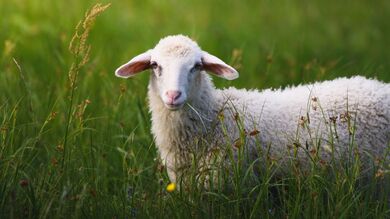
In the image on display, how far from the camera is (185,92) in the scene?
426 centimetres

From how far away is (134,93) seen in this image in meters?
5.52

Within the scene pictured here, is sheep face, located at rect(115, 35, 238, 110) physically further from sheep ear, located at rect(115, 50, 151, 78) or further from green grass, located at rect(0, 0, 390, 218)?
green grass, located at rect(0, 0, 390, 218)

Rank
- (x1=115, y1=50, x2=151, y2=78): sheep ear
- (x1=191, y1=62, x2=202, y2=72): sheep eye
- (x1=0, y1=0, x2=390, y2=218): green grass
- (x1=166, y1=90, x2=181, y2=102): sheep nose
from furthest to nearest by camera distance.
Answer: (x1=115, y1=50, x2=151, y2=78): sheep ear, (x1=191, y1=62, x2=202, y2=72): sheep eye, (x1=166, y1=90, x2=181, y2=102): sheep nose, (x1=0, y1=0, x2=390, y2=218): green grass

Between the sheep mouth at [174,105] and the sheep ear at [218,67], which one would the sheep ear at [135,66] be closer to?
the sheep ear at [218,67]

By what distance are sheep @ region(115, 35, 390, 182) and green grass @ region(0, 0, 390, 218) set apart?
19 centimetres

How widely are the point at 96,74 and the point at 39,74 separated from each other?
0.77 metres

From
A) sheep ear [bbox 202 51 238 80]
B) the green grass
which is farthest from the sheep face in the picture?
the green grass

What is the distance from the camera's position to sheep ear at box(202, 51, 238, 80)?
4.48 meters

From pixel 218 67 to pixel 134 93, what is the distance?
110 cm

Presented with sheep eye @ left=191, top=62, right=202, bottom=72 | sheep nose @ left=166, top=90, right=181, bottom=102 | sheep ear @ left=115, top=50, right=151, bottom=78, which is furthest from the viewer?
sheep ear @ left=115, top=50, right=151, bottom=78

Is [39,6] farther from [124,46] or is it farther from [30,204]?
[30,204]

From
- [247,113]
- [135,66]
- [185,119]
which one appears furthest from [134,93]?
[247,113]

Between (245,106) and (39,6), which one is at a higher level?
(39,6)

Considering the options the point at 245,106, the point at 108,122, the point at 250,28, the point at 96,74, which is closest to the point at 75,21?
the point at 96,74
